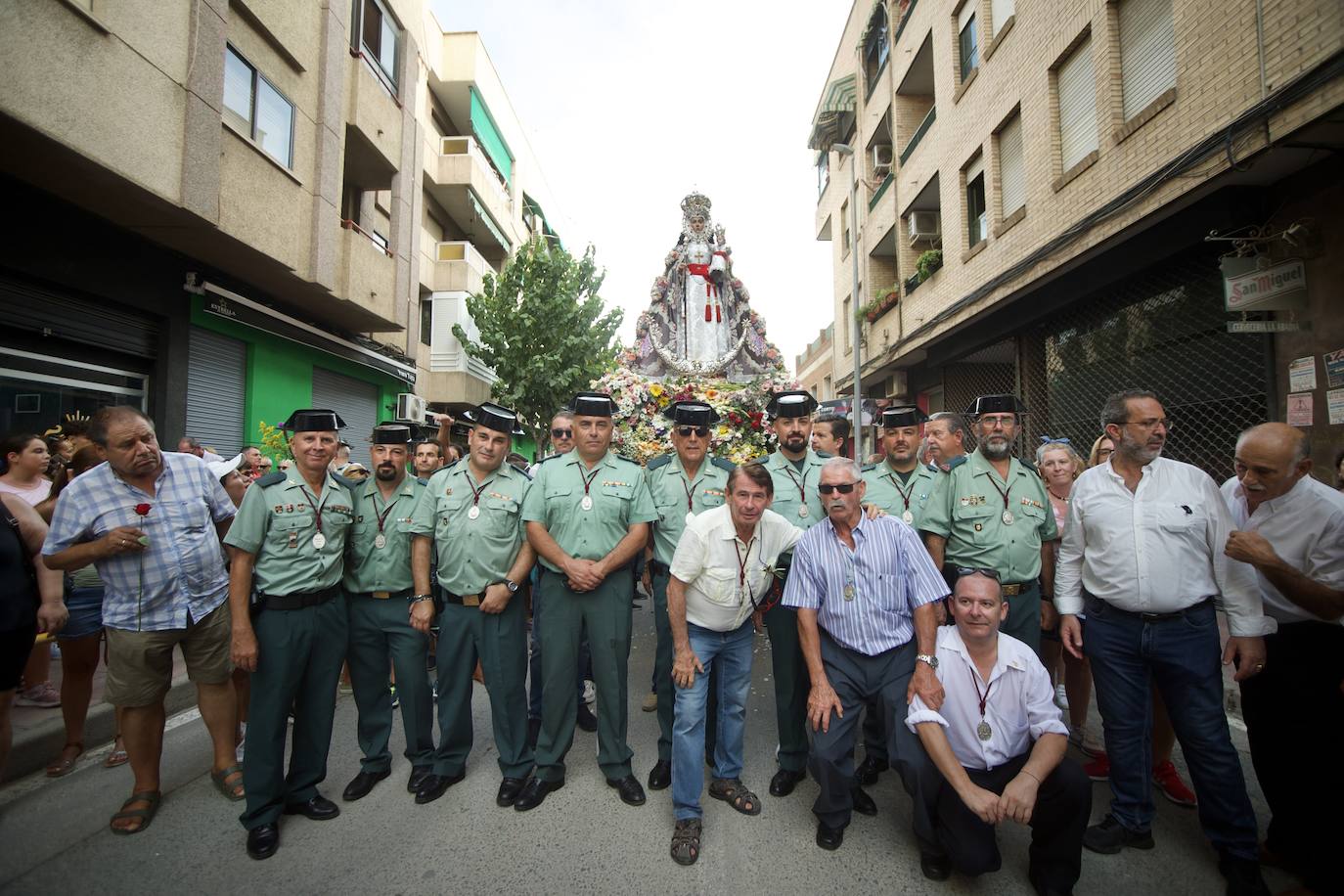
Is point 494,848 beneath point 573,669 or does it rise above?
beneath

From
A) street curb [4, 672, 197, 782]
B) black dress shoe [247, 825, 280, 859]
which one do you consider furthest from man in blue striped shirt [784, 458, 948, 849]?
street curb [4, 672, 197, 782]

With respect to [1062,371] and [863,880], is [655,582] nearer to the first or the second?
[863,880]

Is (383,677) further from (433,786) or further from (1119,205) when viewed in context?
(1119,205)

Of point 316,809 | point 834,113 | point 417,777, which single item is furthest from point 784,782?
point 834,113

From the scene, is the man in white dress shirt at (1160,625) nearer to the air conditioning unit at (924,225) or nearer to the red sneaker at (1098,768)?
the red sneaker at (1098,768)

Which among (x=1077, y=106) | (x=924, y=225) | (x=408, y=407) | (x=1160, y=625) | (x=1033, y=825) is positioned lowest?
(x=1033, y=825)

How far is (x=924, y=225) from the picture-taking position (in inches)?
545

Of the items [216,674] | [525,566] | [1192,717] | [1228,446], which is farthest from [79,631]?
[1228,446]

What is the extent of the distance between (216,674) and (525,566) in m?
1.89

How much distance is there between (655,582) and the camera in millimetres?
4242

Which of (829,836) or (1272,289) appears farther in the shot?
(1272,289)

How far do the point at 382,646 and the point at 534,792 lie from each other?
1.27m

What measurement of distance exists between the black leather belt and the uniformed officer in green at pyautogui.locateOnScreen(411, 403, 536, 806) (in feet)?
1.65

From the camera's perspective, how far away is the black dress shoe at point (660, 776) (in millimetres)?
3592
